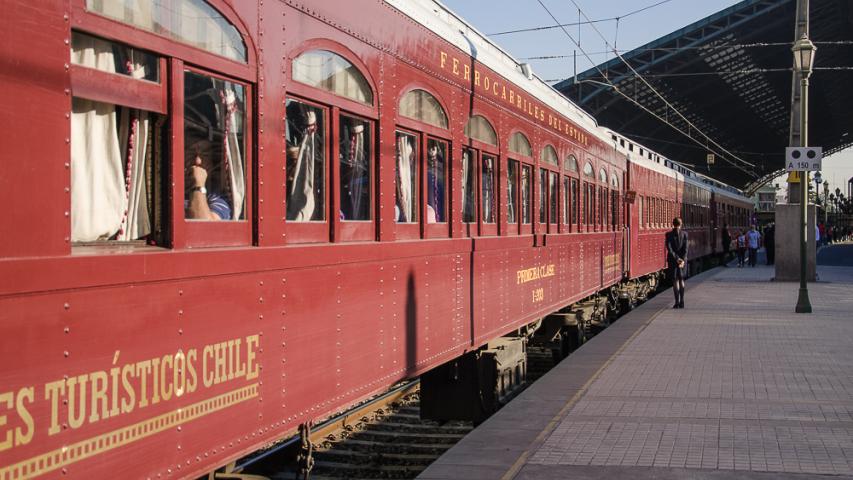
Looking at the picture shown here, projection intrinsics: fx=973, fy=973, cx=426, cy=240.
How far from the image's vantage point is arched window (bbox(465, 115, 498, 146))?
7.82 metres

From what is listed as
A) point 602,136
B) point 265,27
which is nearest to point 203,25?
point 265,27

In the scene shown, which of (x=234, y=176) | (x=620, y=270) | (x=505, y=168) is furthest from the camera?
(x=620, y=270)

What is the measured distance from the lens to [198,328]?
397 cm

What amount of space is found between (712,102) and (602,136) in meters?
42.5

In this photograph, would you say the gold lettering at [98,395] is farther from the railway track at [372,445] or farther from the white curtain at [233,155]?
the railway track at [372,445]

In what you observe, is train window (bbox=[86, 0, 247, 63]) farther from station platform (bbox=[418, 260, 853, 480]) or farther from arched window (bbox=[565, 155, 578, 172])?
arched window (bbox=[565, 155, 578, 172])

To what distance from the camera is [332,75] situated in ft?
17.2

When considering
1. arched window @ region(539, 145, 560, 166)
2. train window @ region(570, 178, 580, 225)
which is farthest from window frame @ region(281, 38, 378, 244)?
train window @ region(570, 178, 580, 225)

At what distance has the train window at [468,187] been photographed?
7809mm

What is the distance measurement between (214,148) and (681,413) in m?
4.88

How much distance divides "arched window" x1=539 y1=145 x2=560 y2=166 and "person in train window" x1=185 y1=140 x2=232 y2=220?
6495 mm

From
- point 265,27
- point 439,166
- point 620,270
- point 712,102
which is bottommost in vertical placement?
point 620,270

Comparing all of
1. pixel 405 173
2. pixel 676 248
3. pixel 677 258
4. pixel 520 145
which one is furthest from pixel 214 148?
pixel 676 248

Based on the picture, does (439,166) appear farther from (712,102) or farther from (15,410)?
(712,102)
